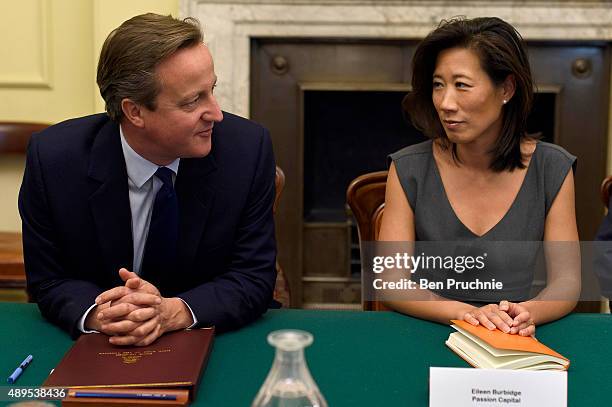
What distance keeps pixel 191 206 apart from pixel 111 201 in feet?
0.58

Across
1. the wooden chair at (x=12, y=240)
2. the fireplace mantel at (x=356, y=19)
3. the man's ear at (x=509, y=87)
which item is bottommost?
the wooden chair at (x=12, y=240)

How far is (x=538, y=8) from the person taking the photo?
3.55 m

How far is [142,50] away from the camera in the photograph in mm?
1803

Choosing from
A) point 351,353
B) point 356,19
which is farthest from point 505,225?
point 356,19

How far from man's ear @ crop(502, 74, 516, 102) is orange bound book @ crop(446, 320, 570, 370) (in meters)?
0.80

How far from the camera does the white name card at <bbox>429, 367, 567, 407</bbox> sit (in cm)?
120

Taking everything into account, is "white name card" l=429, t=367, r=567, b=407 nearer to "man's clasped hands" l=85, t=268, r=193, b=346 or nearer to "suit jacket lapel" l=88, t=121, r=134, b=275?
"man's clasped hands" l=85, t=268, r=193, b=346

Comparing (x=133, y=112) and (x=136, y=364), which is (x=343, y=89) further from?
(x=136, y=364)

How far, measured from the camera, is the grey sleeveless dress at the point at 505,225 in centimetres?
212

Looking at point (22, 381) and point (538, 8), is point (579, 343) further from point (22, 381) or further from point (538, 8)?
point (538, 8)

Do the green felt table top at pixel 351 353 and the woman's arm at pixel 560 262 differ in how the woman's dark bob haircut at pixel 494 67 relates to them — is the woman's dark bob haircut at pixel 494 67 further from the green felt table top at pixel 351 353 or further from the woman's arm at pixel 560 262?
the green felt table top at pixel 351 353

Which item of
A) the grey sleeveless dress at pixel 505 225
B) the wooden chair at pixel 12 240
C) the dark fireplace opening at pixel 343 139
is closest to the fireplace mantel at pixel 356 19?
the dark fireplace opening at pixel 343 139

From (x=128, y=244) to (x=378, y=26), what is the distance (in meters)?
2.03

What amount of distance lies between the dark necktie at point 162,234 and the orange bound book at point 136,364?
324 millimetres
